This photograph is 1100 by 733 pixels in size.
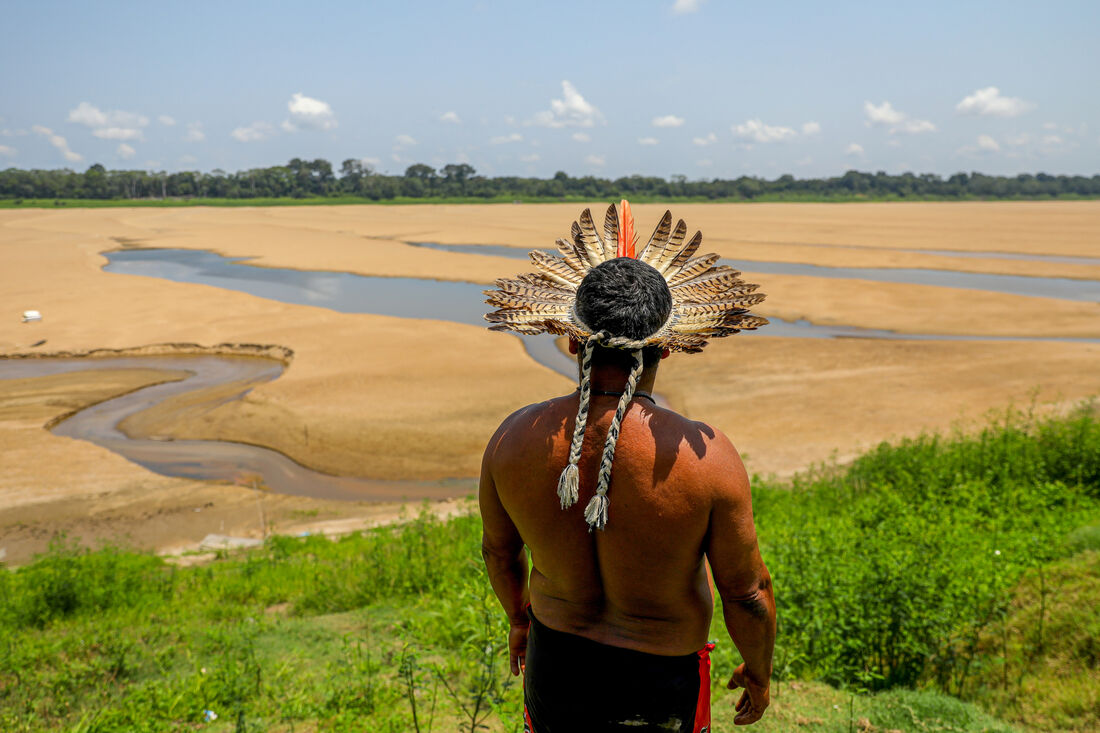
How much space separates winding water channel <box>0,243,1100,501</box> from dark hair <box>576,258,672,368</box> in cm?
968

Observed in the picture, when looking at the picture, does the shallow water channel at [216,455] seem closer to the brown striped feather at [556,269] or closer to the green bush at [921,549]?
the green bush at [921,549]

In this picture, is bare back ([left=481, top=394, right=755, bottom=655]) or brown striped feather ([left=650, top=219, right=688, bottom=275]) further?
brown striped feather ([left=650, top=219, right=688, bottom=275])

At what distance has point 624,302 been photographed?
2016mm

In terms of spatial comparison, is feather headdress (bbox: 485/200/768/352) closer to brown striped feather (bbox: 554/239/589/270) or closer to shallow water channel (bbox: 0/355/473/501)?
brown striped feather (bbox: 554/239/589/270)

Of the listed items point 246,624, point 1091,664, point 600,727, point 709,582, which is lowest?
point 246,624

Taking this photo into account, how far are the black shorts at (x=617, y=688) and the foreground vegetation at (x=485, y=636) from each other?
4.50 feet

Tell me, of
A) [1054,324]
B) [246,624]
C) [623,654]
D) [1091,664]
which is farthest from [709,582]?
[1054,324]

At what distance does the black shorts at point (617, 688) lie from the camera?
6.73ft

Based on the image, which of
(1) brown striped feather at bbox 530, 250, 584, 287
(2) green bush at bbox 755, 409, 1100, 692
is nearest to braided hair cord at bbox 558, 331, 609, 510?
(1) brown striped feather at bbox 530, 250, 584, 287

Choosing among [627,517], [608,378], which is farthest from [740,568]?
[608,378]

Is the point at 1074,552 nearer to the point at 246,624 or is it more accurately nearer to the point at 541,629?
the point at 541,629

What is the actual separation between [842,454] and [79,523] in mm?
10977

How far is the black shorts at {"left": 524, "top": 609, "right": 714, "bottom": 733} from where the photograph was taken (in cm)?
205

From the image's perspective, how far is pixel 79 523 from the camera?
33.6ft
